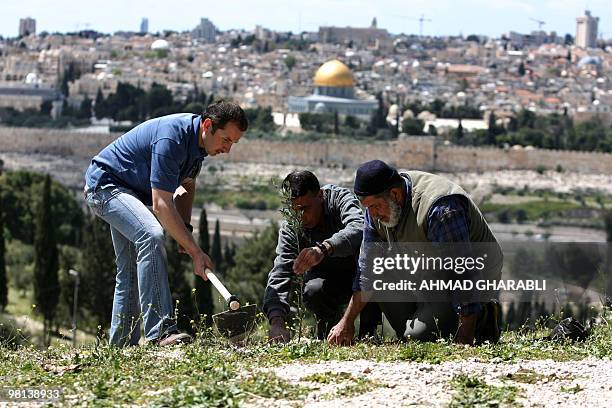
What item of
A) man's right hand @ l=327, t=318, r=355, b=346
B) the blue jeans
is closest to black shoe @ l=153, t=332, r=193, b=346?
the blue jeans

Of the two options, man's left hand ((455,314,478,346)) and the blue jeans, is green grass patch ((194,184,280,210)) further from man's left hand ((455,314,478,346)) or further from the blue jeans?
man's left hand ((455,314,478,346))

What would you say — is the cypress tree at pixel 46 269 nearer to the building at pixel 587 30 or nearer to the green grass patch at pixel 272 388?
the green grass patch at pixel 272 388

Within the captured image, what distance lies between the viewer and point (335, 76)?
101 m

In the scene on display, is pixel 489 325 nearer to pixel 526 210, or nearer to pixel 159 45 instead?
pixel 526 210

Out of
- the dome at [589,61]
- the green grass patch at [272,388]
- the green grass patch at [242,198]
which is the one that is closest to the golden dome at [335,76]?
the green grass patch at [242,198]

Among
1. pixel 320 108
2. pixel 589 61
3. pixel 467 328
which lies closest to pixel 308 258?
pixel 467 328

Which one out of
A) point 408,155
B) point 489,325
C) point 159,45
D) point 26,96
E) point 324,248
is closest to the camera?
point 489,325

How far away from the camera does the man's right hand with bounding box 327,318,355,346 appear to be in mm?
5734

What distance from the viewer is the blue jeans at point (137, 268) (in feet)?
18.7

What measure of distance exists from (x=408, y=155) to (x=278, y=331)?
259 ft

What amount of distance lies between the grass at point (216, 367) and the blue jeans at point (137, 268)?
0.17 metres

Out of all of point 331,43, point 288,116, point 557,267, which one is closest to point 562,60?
point 331,43

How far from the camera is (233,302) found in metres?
5.67

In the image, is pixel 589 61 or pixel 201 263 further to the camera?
pixel 589 61
